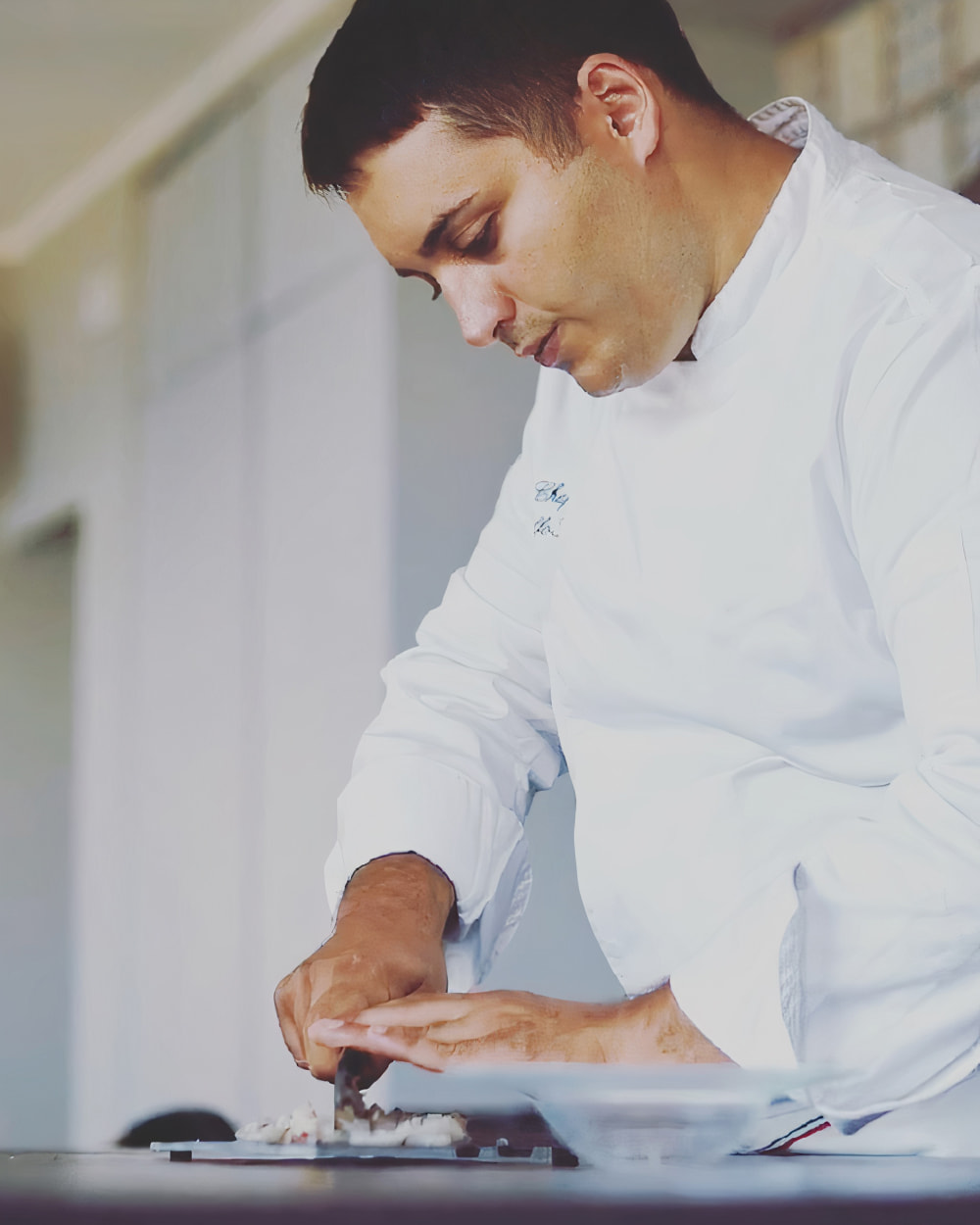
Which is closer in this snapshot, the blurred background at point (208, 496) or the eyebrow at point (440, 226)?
the eyebrow at point (440, 226)

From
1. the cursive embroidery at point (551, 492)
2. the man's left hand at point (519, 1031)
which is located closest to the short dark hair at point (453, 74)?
the cursive embroidery at point (551, 492)

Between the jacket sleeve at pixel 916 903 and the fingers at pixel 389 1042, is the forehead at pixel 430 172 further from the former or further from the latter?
the fingers at pixel 389 1042

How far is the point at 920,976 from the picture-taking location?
81cm

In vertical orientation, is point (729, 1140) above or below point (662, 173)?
below

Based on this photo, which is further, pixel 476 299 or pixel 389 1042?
pixel 476 299

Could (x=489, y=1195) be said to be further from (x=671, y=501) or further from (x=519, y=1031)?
(x=671, y=501)

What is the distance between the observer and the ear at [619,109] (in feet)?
3.55

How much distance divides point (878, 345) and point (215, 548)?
2774mm

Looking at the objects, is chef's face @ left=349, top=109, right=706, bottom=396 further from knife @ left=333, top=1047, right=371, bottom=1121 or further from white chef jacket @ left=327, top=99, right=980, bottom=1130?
knife @ left=333, top=1047, right=371, bottom=1121

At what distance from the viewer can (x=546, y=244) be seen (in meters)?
1.07

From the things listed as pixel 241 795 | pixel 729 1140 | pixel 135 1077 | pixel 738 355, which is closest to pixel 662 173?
pixel 738 355

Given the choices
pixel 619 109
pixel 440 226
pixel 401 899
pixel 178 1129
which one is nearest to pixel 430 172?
pixel 440 226

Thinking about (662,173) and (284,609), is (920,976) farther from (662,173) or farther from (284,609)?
(284,609)

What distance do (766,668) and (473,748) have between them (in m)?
0.30
